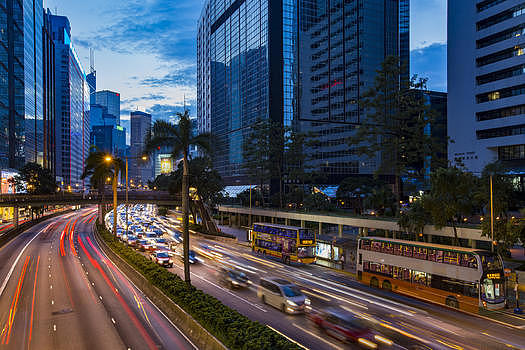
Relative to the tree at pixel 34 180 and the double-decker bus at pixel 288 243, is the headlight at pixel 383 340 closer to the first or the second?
the double-decker bus at pixel 288 243

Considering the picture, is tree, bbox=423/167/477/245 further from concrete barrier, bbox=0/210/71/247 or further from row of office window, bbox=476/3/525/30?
concrete barrier, bbox=0/210/71/247

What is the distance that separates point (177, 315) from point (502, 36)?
71.8m

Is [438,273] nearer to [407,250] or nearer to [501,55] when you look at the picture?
[407,250]

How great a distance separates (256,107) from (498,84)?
62.3 metres

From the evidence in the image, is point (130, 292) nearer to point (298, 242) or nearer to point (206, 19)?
point (298, 242)

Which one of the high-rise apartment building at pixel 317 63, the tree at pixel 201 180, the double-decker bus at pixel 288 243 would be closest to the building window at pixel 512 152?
the high-rise apartment building at pixel 317 63

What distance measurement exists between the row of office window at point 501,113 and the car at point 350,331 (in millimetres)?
61386

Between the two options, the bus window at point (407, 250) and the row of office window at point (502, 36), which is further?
the row of office window at point (502, 36)

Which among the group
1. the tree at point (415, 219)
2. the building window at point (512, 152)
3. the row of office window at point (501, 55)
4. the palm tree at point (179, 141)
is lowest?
the tree at point (415, 219)

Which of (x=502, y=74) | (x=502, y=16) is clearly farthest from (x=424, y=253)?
(x=502, y=16)

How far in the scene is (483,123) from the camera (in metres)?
68.4

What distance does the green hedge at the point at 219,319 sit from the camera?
14172 mm

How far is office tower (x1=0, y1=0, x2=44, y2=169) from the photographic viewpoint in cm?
9888

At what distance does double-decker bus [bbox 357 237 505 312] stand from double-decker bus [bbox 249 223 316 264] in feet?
27.9
